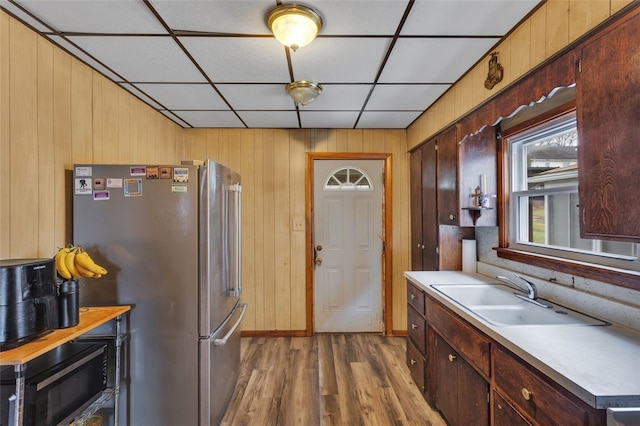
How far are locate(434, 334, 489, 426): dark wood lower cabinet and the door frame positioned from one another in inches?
56.9

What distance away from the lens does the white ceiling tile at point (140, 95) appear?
7.47 feet

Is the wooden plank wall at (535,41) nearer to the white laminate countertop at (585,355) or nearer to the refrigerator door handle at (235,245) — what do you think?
the white laminate countertop at (585,355)

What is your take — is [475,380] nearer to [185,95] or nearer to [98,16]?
[98,16]

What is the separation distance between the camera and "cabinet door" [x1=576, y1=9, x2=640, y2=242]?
1.00 metres

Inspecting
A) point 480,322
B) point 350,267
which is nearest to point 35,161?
point 480,322

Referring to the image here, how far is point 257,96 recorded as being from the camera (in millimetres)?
2486

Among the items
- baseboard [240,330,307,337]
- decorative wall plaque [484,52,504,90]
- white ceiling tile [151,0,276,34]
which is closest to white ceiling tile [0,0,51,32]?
white ceiling tile [151,0,276,34]

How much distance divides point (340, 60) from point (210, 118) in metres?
1.74

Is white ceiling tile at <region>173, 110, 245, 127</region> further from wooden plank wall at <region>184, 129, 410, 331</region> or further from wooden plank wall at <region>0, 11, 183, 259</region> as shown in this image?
wooden plank wall at <region>0, 11, 183, 259</region>

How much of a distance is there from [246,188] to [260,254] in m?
0.79

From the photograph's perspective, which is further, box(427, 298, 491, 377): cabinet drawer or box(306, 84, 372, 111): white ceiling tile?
box(306, 84, 372, 111): white ceiling tile

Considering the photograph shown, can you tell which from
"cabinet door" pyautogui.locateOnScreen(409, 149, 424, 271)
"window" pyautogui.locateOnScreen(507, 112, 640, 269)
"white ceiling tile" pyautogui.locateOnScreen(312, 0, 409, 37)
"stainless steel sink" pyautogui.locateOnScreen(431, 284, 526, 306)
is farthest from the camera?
"cabinet door" pyautogui.locateOnScreen(409, 149, 424, 271)

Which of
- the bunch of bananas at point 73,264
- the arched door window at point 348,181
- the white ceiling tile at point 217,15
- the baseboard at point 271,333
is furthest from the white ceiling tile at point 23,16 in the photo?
the baseboard at point 271,333

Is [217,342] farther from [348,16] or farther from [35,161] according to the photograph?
[348,16]
